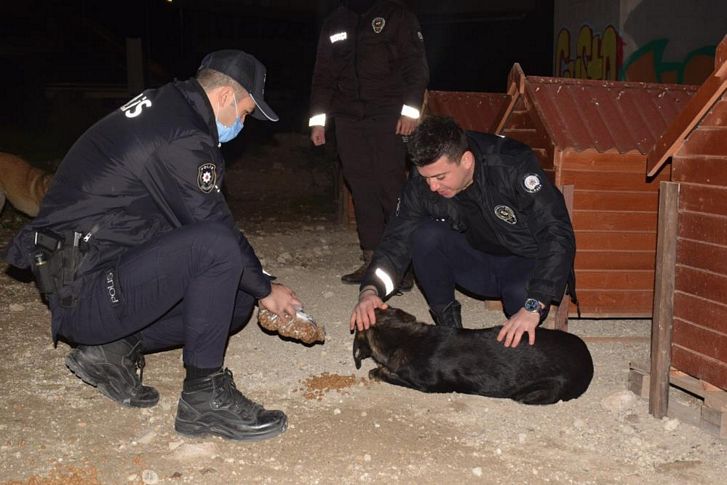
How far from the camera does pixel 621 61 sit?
12.7 meters

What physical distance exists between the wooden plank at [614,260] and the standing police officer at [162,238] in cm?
215

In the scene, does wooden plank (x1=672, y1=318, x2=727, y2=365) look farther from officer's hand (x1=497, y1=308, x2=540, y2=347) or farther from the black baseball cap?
the black baseball cap

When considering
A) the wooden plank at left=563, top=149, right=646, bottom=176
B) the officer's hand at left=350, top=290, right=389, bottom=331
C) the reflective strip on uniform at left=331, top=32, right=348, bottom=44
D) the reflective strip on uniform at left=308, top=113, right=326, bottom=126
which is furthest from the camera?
the reflective strip on uniform at left=308, top=113, right=326, bottom=126

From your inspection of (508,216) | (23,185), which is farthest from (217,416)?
(23,185)

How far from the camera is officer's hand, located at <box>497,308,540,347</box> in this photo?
3604 mm

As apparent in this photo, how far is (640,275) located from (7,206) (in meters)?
7.76

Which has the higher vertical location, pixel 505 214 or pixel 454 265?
pixel 505 214

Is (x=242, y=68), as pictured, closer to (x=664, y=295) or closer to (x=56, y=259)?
(x=56, y=259)

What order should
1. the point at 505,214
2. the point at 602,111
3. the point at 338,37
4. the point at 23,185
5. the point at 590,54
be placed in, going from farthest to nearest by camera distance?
the point at 590,54, the point at 23,185, the point at 338,37, the point at 602,111, the point at 505,214

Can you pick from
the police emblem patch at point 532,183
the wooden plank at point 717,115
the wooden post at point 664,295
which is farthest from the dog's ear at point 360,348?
the wooden plank at point 717,115

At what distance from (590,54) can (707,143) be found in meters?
11.2

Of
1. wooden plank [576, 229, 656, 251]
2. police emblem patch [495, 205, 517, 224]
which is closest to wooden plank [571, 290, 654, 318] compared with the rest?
wooden plank [576, 229, 656, 251]

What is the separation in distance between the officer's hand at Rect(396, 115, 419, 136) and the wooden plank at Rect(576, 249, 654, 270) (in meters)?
1.68

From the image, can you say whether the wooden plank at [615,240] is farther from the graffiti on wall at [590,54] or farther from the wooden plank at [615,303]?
the graffiti on wall at [590,54]
